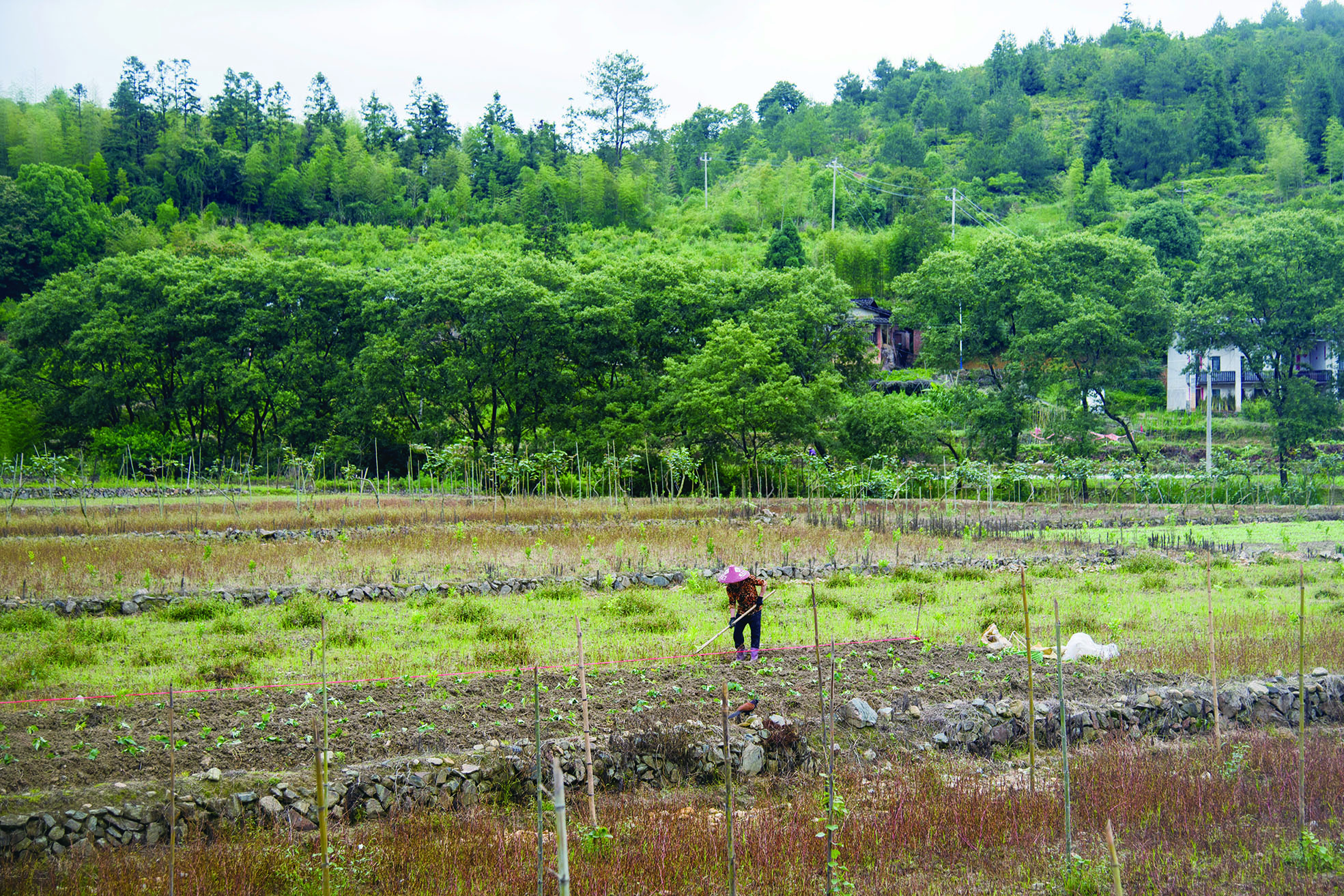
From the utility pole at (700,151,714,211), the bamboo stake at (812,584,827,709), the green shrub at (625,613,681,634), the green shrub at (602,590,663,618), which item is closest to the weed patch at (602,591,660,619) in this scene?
the green shrub at (602,590,663,618)

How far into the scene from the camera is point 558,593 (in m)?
15.5

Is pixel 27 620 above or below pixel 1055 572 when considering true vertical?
above

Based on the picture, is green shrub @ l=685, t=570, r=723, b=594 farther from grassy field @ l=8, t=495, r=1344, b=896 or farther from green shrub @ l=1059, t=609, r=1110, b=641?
green shrub @ l=1059, t=609, r=1110, b=641

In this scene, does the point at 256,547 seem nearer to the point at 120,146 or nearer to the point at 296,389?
the point at 296,389

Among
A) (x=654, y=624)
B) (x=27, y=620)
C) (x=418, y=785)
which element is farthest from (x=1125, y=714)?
(x=27, y=620)

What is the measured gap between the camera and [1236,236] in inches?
1604

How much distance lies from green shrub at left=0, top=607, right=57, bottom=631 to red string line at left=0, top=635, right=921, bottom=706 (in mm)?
4236

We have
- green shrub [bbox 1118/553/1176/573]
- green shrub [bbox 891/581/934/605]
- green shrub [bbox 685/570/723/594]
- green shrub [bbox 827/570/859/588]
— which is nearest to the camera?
green shrub [bbox 891/581/934/605]

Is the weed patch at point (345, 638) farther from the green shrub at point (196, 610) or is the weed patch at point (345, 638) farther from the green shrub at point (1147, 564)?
the green shrub at point (1147, 564)

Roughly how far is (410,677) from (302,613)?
4.61m

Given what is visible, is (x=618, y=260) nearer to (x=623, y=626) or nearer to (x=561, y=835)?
(x=623, y=626)

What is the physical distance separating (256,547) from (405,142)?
8325 centimetres

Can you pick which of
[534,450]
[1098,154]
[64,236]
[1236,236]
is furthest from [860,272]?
[64,236]

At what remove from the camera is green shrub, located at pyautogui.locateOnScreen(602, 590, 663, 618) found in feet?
45.6
